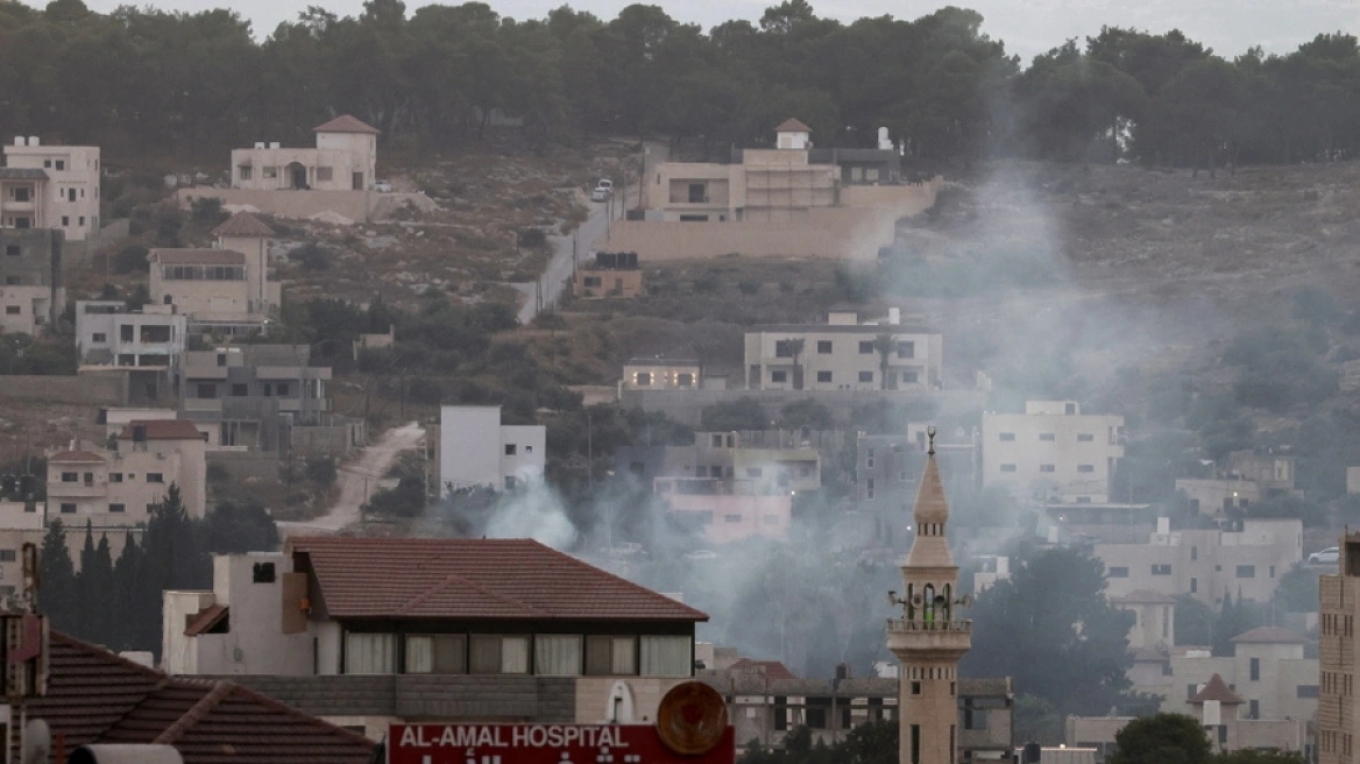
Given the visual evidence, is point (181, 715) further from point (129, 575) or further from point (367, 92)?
point (367, 92)

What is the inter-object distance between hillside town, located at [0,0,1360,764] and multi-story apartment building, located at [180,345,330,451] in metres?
0.21

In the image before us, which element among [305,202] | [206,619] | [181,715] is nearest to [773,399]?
[305,202]

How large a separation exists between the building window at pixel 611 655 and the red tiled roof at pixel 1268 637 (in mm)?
94307

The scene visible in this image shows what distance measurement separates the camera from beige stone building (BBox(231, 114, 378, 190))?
570ft

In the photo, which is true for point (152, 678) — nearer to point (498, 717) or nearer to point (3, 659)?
point (3, 659)

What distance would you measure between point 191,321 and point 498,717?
129 meters

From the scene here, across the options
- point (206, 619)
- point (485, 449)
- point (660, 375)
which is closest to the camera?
point (206, 619)

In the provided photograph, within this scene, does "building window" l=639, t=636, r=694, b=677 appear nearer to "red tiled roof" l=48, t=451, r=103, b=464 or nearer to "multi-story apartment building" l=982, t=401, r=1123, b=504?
"red tiled roof" l=48, t=451, r=103, b=464

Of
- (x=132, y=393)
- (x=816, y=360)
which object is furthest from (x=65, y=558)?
(x=816, y=360)

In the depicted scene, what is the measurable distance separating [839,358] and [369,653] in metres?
131

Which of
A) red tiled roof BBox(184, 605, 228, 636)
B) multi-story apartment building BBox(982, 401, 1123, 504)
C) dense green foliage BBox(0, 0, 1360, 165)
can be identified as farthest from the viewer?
dense green foliage BBox(0, 0, 1360, 165)

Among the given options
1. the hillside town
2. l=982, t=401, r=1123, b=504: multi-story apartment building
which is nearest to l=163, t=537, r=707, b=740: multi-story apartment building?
the hillside town

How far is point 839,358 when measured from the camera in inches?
6196

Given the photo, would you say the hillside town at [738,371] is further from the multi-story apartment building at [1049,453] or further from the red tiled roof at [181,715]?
the red tiled roof at [181,715]
